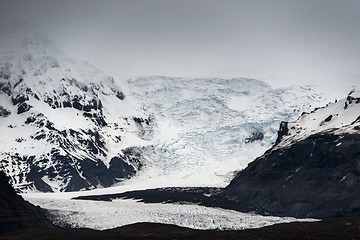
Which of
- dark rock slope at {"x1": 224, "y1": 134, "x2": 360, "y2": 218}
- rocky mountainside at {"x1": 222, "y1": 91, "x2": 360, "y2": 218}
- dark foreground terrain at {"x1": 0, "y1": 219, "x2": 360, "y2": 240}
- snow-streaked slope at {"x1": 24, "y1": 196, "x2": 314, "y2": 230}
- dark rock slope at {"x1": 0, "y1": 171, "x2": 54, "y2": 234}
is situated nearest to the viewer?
dark foreground terrain at {"x1": 0, "y1": 219, "x2": 360, "y2": 240}

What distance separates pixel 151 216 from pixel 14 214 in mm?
41992

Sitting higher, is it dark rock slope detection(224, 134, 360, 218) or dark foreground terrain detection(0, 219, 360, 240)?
dark rock slope detection(224, 134, 360, 218)

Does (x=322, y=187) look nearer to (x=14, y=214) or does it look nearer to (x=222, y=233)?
(x=222, y=233)

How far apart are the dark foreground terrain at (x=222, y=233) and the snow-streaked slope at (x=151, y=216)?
80.3 ft

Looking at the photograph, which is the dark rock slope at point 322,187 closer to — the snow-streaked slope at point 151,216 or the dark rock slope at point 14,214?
the snow-streaked slope at point 151,216

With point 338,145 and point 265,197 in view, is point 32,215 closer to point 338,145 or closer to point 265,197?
point 265,197

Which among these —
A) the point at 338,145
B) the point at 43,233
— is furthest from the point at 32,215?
the point at 338,145

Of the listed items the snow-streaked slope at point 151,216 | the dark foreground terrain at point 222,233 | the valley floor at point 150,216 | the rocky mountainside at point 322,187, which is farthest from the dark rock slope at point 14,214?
the rocky mountainside at point 322,187

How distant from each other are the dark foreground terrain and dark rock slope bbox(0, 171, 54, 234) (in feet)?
26.5

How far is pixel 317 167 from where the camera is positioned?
19162 centimetres

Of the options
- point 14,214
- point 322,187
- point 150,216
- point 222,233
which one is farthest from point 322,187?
point 14,214

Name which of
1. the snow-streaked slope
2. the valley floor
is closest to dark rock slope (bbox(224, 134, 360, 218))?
the valley floor

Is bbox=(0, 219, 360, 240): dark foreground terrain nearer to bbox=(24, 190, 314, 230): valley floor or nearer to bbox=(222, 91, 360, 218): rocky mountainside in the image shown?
bbox=(24, 190, 314, 230): valley floor

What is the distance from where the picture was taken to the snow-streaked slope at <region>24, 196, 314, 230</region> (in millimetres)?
140250
